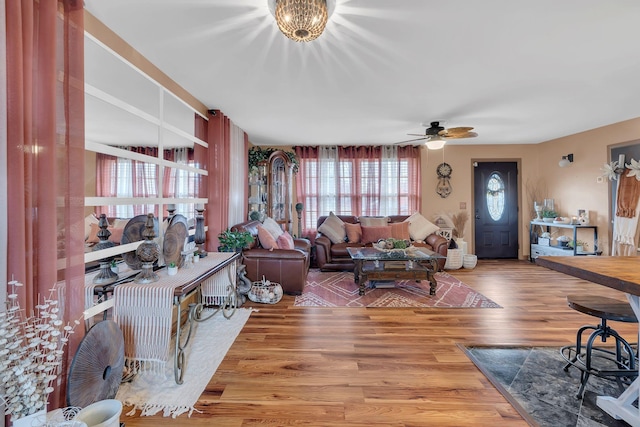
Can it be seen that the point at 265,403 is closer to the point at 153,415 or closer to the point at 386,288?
the point at 153,415

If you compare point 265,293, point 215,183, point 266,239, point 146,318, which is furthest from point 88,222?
point 266,239

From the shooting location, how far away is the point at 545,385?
1940mm

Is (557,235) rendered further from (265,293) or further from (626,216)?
(265,293)

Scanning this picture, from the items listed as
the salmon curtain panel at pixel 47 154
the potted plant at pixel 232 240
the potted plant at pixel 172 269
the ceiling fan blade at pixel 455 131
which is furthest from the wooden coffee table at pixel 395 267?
the salmon curtain panel at pixel 47 154

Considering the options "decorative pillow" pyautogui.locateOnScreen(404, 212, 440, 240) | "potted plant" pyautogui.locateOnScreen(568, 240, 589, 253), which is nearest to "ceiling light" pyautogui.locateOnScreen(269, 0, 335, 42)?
"decorative pillow" pyautogui.locateOnScreen(404, 212, 440, 240)

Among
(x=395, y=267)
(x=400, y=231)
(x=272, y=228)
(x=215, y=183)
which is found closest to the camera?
(x=215, y=183)

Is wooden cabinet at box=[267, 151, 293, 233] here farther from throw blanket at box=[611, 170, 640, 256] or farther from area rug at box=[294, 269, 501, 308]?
throw blanket at box=[611, 170, 640, 256]

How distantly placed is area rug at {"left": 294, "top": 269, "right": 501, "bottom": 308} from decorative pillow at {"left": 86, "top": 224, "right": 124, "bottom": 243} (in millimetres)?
2011

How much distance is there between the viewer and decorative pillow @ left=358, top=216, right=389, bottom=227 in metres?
5.55

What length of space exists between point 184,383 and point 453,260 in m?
4.63

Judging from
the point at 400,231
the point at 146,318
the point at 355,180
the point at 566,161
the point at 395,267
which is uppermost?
the point at 566,161

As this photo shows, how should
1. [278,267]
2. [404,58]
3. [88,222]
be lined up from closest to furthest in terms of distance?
[88,222] < [404,58] < [278,267]

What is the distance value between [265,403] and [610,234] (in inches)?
227

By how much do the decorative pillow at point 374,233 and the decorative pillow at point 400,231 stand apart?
0.10 m
